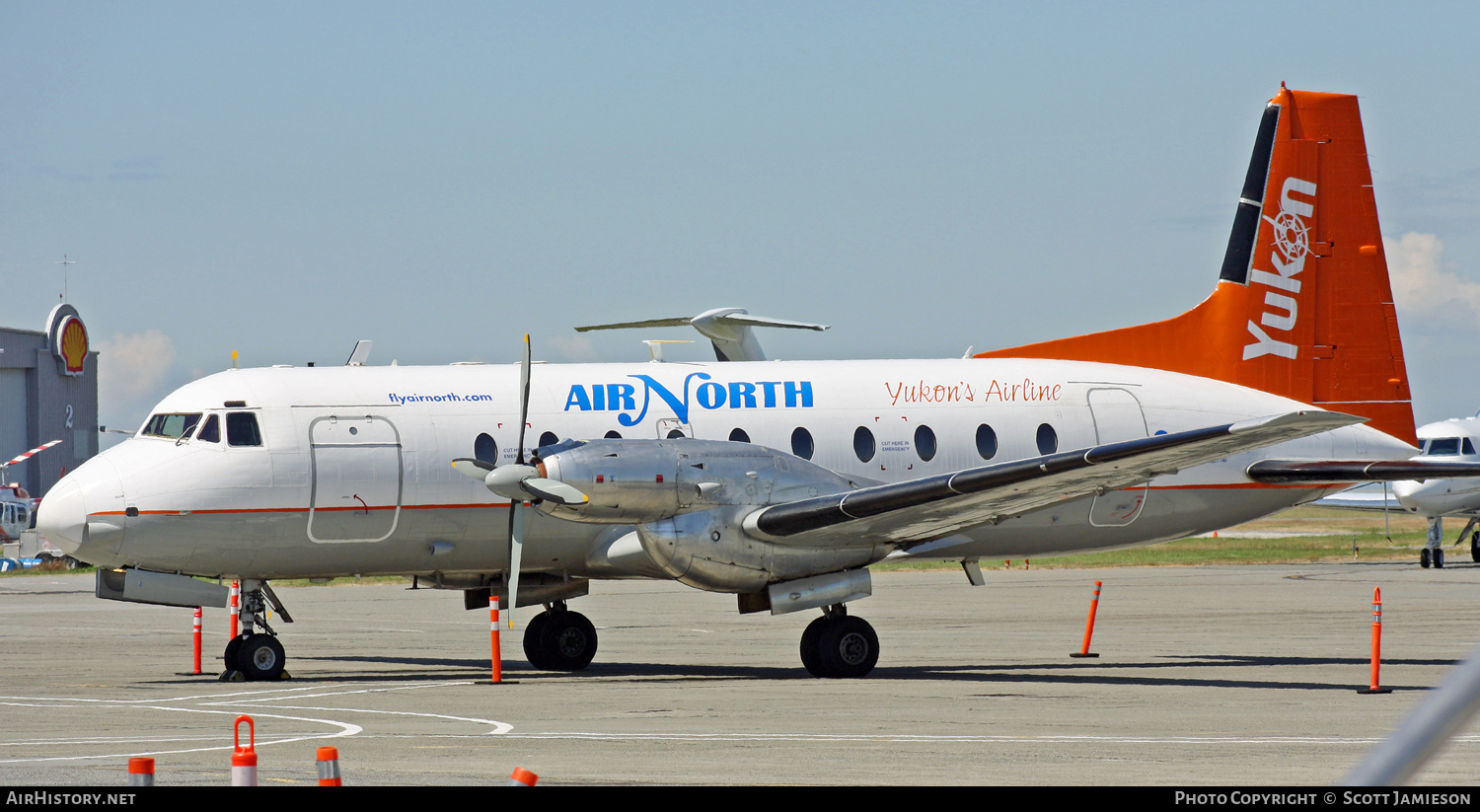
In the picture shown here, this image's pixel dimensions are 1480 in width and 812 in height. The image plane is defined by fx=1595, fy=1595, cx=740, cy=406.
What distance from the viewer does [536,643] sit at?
18969 millimetres

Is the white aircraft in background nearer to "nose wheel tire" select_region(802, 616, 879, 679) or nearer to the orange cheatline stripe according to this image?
"nose wheel tire" select_region(802, 616, 879, 679)

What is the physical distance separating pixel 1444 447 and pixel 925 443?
29.6 meters

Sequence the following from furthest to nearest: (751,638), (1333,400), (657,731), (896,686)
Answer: (751,638) < (1333,400) < (896,686) < (657,731)

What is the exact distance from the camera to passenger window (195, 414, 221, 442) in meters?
16.8

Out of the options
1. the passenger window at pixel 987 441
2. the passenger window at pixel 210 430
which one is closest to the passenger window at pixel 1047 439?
the passenger window at pixel 987 441

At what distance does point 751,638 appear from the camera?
23.8 meters

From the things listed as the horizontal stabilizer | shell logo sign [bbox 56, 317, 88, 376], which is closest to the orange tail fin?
the horizontal stabilizer

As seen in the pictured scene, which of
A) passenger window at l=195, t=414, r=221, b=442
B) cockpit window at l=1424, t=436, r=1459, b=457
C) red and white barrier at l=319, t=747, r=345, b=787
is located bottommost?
red and white barrier at l=319, t=747, r=345, b=787

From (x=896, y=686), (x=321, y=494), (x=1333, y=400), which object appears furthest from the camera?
(x=1333, y=400)

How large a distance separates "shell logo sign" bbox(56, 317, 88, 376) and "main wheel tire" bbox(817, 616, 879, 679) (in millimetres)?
68873

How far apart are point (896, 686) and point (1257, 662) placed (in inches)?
229
